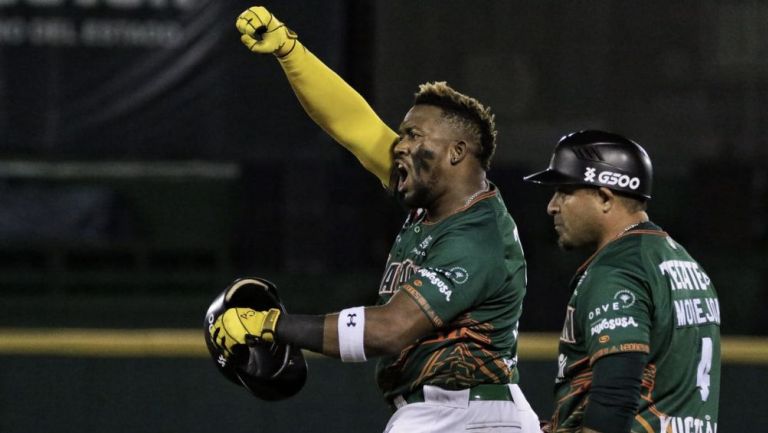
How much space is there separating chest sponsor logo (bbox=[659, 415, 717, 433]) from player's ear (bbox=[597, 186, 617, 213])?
46 cm

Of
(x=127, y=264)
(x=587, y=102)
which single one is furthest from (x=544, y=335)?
(x=127, y=264)

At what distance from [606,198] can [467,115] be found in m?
0.63

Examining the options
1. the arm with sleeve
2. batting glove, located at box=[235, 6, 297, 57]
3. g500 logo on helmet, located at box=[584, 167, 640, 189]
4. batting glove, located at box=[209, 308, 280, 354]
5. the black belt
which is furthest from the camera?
batting glove, located at box=[235, 6, 297, 57]

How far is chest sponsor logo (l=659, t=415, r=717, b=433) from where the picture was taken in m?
2.62

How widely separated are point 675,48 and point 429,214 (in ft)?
7.17

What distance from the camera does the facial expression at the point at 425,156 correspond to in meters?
3.22

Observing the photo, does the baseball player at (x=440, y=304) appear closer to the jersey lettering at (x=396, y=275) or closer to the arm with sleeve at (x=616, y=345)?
the jersey lettering at (x=396, y=275)

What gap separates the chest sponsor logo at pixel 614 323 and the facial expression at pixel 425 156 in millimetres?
799

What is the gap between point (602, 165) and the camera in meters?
2.74

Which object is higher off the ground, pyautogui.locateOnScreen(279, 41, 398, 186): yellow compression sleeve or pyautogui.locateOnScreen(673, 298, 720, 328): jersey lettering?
pyautogui.locateOnScreen(279, 41, 398, 186): yellow compression sleeve

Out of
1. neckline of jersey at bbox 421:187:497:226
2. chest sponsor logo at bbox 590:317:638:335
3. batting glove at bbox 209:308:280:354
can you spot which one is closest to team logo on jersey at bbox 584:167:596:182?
chest sponsor logo at bbox 590:317:638:335

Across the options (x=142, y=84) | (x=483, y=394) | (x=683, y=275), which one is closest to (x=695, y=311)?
(x=683, y=275)

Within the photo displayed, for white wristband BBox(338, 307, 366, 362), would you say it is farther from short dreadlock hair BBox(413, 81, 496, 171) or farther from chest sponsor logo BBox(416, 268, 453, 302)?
short dreadlock hair BBox(413, 81, 496, 171)

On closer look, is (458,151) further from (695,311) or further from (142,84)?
(142,84)
